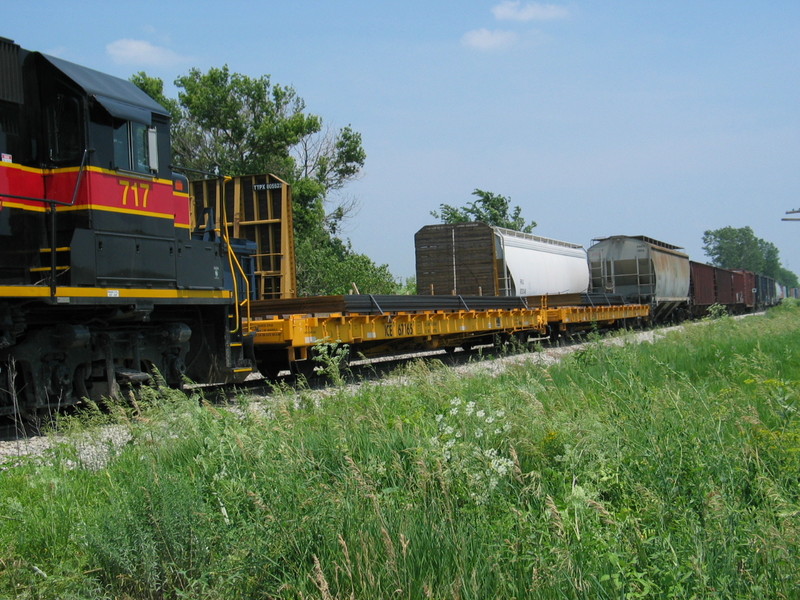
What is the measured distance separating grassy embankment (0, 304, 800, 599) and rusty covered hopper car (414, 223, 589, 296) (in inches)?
593

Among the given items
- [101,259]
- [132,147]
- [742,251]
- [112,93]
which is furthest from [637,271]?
[742,251]

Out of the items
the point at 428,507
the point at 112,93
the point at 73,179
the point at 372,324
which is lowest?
the point at 428,507

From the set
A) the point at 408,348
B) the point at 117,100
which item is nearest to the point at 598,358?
the point at 408,348

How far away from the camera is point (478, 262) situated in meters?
21.2

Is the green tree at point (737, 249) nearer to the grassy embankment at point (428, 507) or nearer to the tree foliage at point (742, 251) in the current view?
the tree foliage at point (742, 251)

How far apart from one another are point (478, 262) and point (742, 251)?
174289 mm

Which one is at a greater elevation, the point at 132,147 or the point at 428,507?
the point at 132,147

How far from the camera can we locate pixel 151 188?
8789mm

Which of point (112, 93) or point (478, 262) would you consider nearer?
point (112, 93)

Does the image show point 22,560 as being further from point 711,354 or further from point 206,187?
point 711,354

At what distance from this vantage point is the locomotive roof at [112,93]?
318 inches

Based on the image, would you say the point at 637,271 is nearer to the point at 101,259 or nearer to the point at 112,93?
the point at 112,93

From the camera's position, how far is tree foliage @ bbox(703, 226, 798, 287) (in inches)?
6880

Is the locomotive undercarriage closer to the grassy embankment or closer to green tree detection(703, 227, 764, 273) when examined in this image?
the grassy embankment
